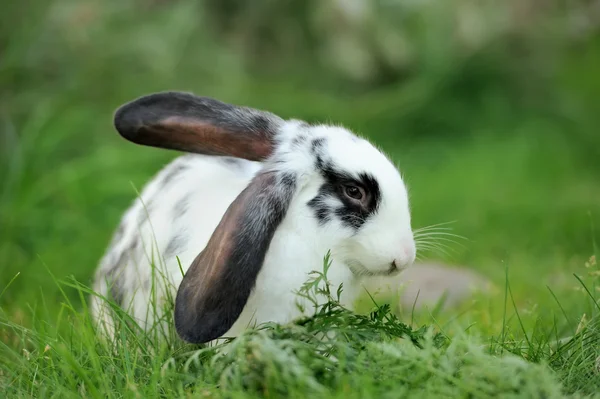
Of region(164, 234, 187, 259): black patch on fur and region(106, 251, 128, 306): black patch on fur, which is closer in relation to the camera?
region(164, 234, 187, 259): black patch on fur

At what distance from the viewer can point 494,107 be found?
827 centimetres

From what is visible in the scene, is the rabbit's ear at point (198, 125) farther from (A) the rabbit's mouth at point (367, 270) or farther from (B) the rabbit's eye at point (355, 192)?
(A) the rabbit's mouth at point (367, 270)

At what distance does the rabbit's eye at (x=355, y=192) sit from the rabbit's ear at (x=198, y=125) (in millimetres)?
312

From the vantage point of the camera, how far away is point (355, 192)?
2.76 m

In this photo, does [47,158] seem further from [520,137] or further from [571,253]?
[520,137]

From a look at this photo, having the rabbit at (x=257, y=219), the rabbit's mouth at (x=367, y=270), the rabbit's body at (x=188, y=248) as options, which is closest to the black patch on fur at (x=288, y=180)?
the rabbit at (x=257, y=219)

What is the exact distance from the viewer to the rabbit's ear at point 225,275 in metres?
2.53

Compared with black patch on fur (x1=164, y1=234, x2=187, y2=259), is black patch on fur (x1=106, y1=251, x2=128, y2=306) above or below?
below

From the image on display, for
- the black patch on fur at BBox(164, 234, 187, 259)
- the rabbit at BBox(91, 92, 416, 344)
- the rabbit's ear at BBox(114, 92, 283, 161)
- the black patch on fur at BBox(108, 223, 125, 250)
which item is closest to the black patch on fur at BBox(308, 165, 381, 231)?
the rabbit at BBox(91, 92, 416, 344)

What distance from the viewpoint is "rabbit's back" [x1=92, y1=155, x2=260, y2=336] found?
9.66 ft

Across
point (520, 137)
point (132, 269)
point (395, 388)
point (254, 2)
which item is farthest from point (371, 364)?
point (254, 2)

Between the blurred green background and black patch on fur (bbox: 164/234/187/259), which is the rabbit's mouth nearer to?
black patch on fur (bbox: 164/234/187/259)

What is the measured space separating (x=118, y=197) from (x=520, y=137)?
419 centimetres

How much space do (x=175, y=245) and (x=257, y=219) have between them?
1.83 ft
